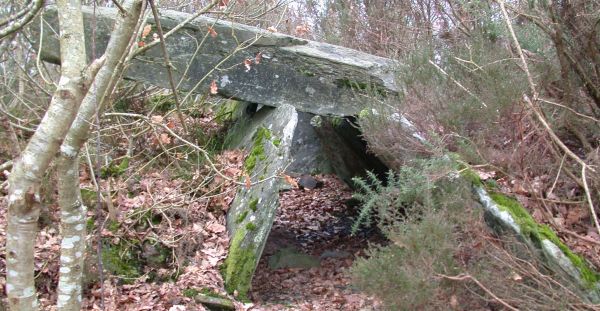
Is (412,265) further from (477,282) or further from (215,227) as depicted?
(215,227)

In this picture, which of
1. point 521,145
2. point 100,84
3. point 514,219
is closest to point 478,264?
point 514,219

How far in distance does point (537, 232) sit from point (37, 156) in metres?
3.21

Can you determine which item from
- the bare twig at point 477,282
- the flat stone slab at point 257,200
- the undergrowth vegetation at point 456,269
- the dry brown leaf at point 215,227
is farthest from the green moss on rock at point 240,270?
the bare twig at point 477,282

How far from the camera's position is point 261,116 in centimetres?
652

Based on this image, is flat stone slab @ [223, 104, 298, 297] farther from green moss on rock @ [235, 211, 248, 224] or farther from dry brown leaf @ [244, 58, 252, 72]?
dry brown leaf @ [244, 58, 252, 72]

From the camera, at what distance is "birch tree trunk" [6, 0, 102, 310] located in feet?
7.12

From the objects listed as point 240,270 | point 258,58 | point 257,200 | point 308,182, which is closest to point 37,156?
point 240,270

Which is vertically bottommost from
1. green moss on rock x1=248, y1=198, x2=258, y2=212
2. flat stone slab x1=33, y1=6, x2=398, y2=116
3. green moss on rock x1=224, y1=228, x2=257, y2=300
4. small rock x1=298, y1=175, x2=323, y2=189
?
green moss on rock x1=224, y1=228, x2=257, y2=300

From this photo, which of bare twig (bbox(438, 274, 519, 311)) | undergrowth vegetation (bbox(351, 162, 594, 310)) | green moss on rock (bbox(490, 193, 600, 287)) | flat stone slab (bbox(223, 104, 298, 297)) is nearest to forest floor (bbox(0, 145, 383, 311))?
flat stone slab (bbox(223, 104, 298, 297))

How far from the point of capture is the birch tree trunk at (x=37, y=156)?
7.12ft

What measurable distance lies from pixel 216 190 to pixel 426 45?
2.84 m

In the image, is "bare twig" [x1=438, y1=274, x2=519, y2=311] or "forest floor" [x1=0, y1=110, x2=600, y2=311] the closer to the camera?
"bare twig" [x1=438, y1=274, x2=519, y2=311]

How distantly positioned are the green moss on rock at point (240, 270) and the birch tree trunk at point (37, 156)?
264 cm

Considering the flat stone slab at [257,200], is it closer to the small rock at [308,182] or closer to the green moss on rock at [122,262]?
the green moss on rock at [122,262]
